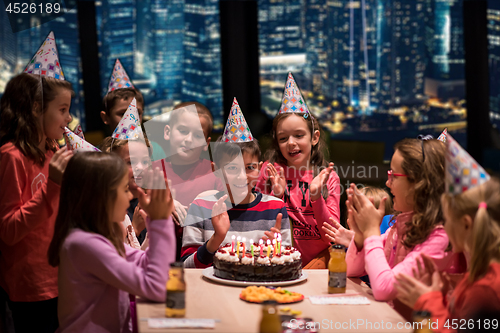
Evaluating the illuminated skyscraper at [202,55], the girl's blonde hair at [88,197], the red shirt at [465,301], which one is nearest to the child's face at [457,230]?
the red shirt at [465,301]

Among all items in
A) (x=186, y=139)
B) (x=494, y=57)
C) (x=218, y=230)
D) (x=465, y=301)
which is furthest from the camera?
(x=494, y=57)

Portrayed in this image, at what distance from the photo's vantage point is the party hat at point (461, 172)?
152 cm

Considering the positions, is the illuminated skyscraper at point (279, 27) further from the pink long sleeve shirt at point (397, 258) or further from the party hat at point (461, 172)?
the party hat at point (461, 172)

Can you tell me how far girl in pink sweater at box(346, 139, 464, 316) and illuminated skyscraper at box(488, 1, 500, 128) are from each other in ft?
13.3

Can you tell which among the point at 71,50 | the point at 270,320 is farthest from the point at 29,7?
the point at 270,320

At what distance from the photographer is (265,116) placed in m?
5.66

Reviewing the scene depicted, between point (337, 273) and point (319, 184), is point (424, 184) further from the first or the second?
point (319, 184)

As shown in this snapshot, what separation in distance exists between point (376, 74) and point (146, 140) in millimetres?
3676

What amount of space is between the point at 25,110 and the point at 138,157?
640 mm

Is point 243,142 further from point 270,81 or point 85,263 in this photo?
point 270,81

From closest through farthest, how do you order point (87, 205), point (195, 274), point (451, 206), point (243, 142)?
point (451, 206)
point (87, 205)
point (195, 274)
point (243, 142)

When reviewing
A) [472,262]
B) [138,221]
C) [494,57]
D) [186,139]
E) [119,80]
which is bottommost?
[138,221]

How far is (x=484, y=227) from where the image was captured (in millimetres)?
1471

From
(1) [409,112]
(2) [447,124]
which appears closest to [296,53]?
(1) [409,112]
